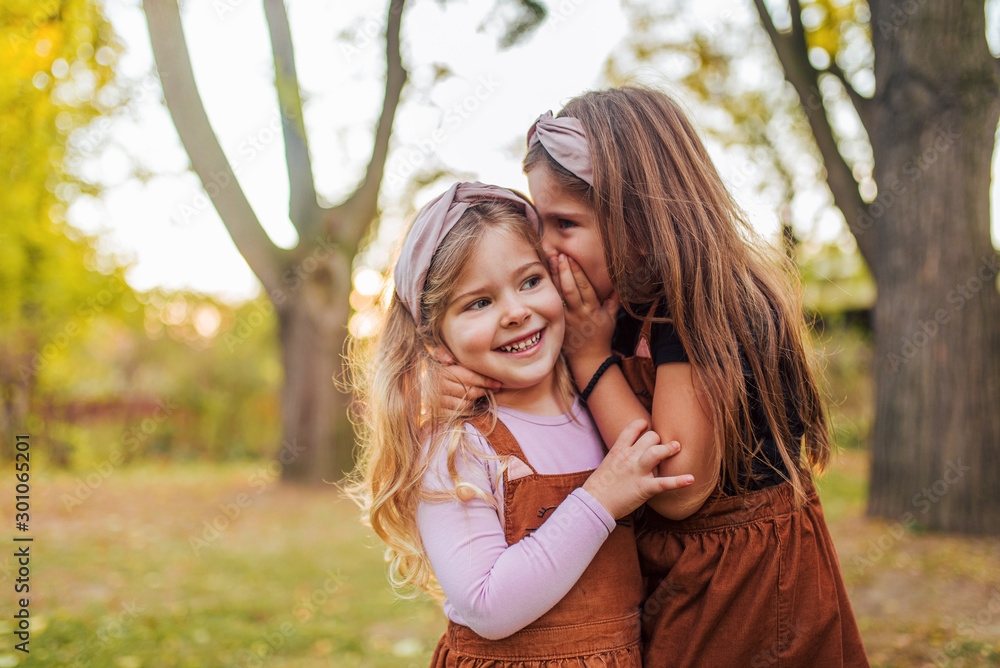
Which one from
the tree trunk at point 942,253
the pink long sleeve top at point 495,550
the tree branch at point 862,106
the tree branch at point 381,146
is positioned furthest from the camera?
the tree branch at point 381,146

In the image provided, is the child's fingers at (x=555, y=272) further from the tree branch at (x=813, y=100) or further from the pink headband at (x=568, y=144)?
the tree branch at (x=813, y=100)

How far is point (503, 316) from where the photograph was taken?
5.63 ft

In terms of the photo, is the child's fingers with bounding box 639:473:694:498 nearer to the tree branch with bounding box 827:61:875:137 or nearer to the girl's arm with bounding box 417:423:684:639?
the girl's arm with bounding box 417:423:684:639

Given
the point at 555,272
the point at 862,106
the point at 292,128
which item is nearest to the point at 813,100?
the point at 862,106

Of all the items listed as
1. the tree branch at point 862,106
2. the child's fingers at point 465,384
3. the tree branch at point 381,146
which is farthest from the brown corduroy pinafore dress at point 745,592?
the tree branch at point 381,146

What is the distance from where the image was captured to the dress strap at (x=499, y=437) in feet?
5.62

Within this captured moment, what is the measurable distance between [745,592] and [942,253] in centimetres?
431

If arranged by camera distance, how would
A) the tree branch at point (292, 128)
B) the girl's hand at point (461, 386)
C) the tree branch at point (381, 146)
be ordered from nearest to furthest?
the girl's hand at point (461, 386) → the tree branch at point (292, 128) → the tree branch at point (381, 146)

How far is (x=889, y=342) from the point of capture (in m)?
5.25

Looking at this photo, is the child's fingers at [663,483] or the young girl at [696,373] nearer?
the child's fingers at [663,483]

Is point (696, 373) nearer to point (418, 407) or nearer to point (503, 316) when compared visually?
point (503, 316)

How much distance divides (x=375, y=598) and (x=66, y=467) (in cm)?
1014

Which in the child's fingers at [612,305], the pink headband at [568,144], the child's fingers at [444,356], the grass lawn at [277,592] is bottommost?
the grass lawn at [277,592]

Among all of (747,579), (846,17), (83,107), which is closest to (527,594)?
(747,579)
